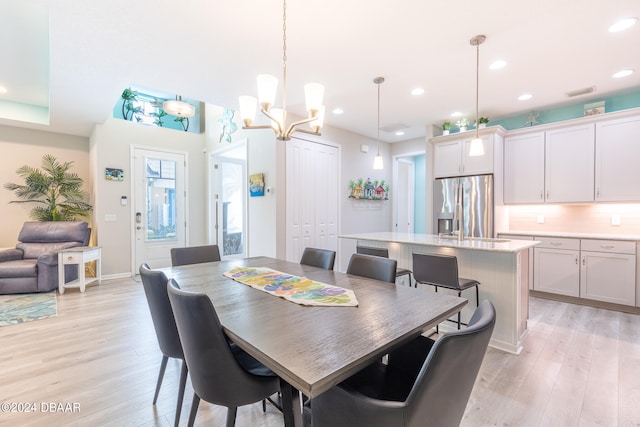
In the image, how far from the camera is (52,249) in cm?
446

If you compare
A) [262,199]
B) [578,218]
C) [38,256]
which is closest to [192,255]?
[262,199]

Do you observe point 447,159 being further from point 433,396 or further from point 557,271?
point 433,396

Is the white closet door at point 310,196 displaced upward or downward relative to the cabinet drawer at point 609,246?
upward

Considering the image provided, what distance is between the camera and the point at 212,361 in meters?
1.20

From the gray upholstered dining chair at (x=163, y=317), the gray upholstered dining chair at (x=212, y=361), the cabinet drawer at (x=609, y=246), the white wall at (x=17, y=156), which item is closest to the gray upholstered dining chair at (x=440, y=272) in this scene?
the gray upholstered dining chair at (x=212, y=361)

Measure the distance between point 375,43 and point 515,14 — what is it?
1026 millimetres

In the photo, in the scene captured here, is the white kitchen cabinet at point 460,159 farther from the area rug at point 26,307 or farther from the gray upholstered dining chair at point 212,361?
the area rug at point 26,307

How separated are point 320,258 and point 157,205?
14.5 feet

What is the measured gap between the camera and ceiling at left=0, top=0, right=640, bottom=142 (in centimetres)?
208

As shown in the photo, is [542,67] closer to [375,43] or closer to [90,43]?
[375,43]

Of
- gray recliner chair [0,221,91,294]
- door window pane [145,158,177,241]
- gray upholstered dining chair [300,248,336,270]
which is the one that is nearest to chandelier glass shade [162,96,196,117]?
door window pane [145,158,177,241]

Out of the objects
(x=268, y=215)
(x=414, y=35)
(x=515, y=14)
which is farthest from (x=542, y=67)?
(x=268, y=215)

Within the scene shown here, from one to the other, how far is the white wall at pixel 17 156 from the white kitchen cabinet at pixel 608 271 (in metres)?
8.37

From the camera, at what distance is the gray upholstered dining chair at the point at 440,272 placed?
2.38 metres
